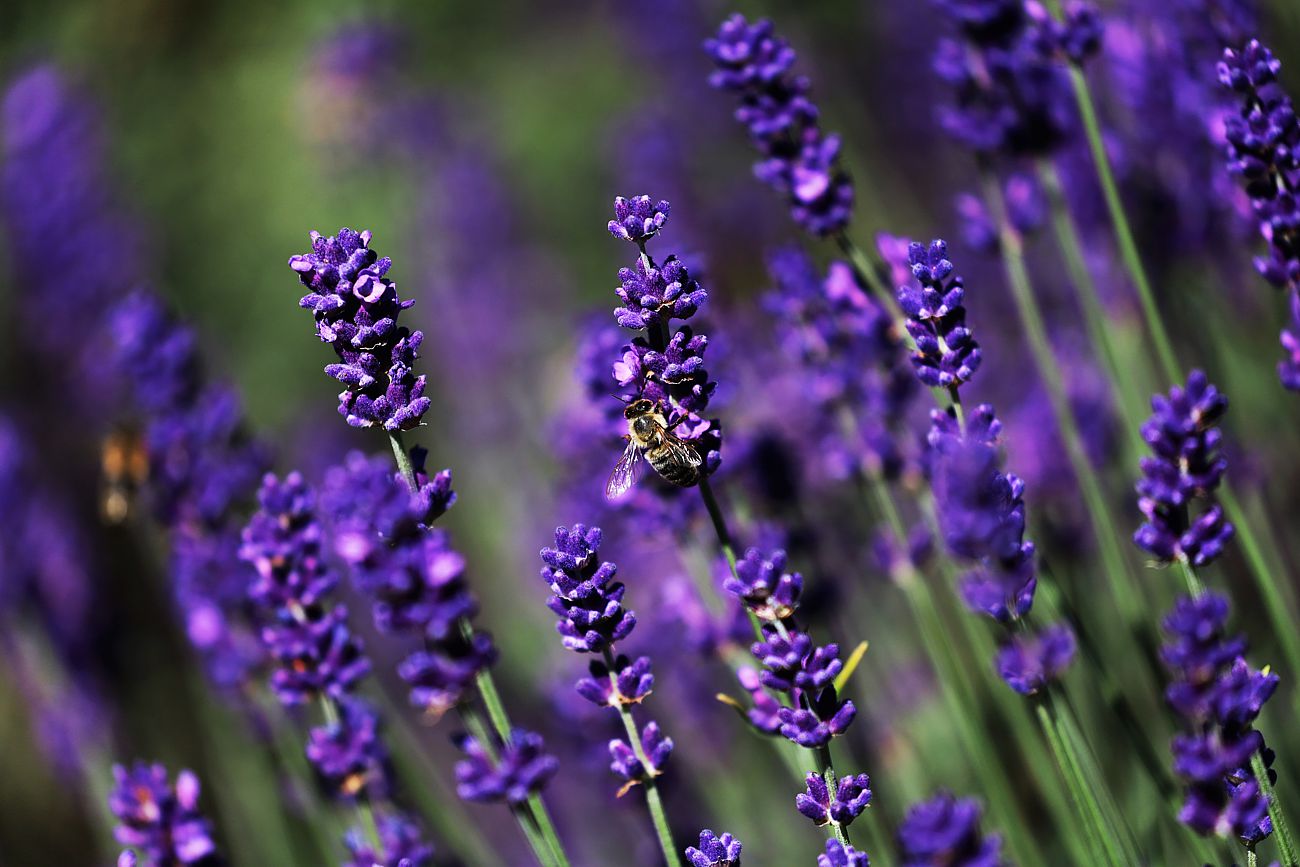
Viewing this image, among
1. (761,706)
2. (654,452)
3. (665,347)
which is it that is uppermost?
(665,347)

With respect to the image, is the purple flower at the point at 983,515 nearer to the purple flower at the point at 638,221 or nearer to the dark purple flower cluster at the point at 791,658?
the dark purple flower cluster at the point at 791,658

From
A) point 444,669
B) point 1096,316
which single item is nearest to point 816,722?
point 444,669

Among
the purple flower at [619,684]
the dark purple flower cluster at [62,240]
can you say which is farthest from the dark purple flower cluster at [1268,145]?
the dark purple flower cluster at [62,240]

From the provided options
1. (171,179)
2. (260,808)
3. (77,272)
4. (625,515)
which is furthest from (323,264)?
(171,179)

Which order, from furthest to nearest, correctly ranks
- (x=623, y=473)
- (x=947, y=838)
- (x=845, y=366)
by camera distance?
(x=845, y=366), (x=623, y=473), (x=947, y=838)

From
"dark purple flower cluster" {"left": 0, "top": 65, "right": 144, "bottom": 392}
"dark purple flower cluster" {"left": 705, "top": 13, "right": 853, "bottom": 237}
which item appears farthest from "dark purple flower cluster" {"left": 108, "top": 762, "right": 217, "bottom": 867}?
"dark purple flower cluster" {"left": 0, "top": 65, "right": 144, "bottom": 392}

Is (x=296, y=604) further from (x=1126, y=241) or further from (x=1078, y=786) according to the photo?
(x=1126, y=241)
